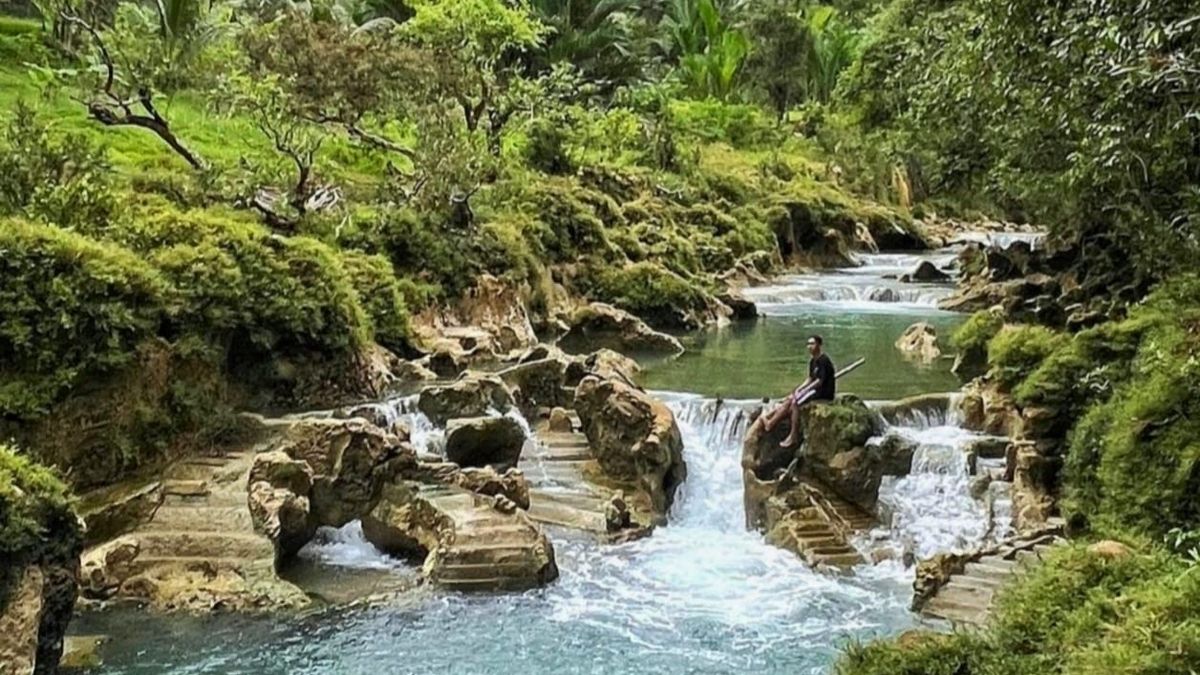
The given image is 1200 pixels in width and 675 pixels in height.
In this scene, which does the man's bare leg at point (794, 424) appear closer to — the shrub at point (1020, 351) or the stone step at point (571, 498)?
the stone step at point (571, 498)

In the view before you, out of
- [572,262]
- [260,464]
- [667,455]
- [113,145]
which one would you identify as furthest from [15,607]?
[572,262]

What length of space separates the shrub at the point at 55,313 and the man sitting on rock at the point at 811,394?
8.07 metres

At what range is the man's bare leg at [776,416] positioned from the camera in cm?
1410

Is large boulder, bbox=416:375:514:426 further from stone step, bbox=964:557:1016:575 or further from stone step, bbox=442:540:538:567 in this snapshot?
stone step, bbox=964:557:1016:575

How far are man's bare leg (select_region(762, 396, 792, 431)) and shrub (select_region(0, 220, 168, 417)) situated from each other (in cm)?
794

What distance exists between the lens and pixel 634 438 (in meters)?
14.5

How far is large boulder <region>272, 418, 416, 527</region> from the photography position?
12.3 m

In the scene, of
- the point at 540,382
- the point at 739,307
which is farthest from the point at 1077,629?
the point at 739,307

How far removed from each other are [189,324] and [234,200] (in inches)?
211

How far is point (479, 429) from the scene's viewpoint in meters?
14.4

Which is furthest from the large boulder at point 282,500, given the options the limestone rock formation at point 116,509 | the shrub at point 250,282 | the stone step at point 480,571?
the shrub at point 250,282

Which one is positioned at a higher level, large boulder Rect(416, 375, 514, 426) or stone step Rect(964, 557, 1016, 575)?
large boulder Rect(416, 375, 514, 426)

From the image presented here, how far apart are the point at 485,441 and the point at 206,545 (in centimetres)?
426

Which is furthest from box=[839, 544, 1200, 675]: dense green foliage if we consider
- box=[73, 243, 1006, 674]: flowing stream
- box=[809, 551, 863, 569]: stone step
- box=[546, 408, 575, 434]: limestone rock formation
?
box=[546, 408, 575, 434]: limestone rock formation
